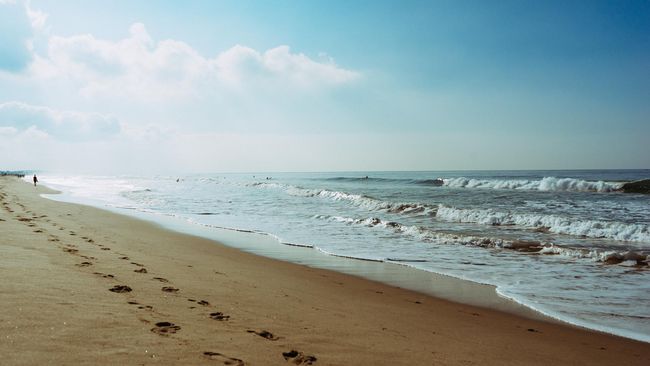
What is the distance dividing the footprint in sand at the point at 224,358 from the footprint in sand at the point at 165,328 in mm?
617

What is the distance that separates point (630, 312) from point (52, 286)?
8.74 metres

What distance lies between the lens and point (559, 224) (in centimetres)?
1639

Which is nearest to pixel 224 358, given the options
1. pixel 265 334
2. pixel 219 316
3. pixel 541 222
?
pixel 265 334

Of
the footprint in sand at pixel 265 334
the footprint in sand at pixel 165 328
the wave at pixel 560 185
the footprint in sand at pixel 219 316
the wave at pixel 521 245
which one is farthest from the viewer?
the wave at pixel 560 185

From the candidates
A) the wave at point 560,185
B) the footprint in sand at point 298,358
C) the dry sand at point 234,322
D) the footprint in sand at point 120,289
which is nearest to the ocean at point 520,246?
the dry sand at point 234,322

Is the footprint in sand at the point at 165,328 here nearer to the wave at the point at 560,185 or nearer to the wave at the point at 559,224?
the wave at the point at 559,224

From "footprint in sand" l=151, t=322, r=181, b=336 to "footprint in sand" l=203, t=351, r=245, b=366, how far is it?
0.62 m

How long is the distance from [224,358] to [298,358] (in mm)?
699

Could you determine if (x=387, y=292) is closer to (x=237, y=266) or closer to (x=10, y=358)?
(x=237, y=266)

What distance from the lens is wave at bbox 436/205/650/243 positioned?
556 inches

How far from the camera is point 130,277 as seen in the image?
20.4ft

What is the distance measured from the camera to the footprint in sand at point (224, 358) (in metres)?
3.40

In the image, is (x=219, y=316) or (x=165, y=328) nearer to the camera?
(x=165, y=328)

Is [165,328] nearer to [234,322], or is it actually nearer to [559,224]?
[234,322]
